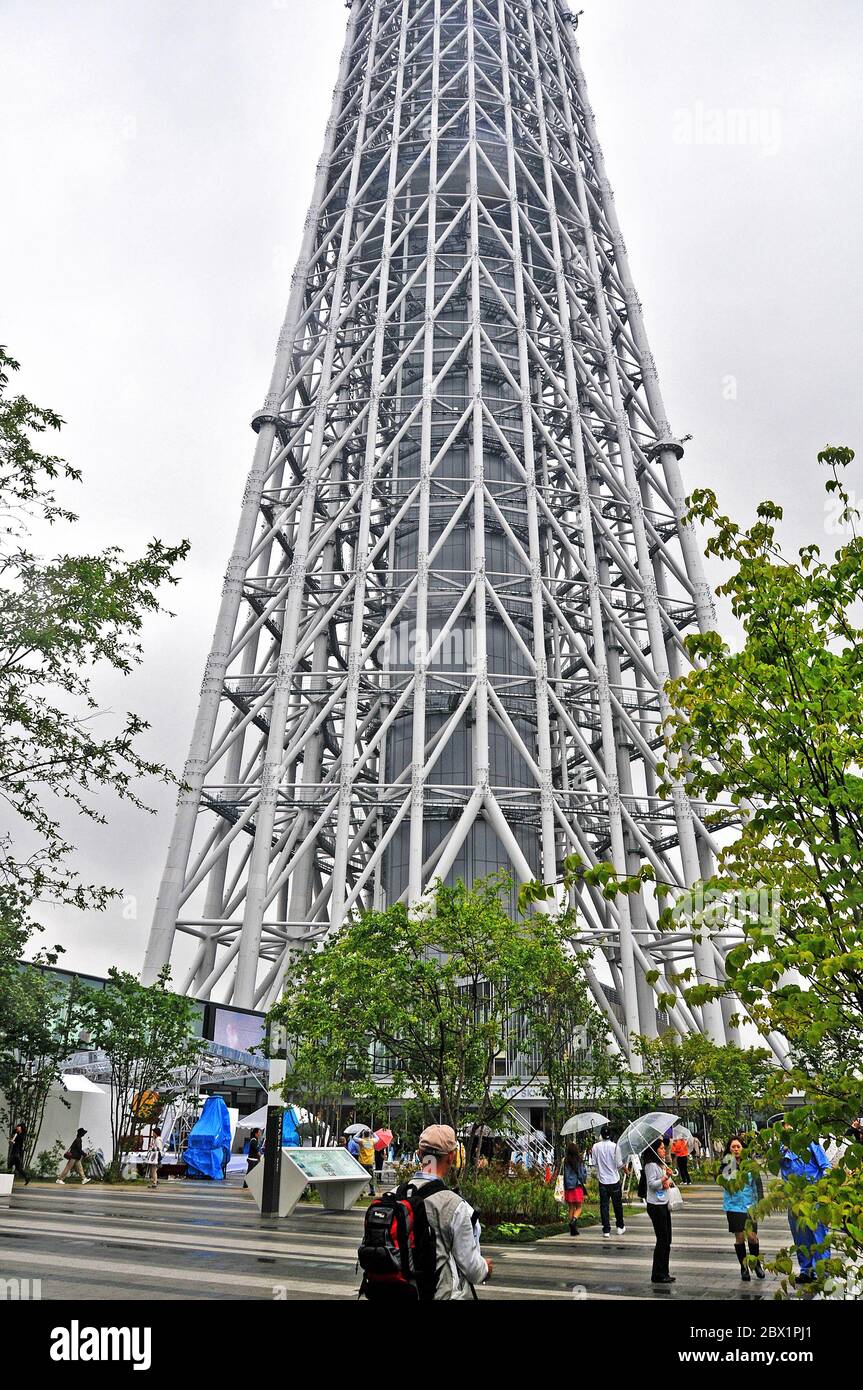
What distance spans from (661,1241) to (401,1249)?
846 centimetres

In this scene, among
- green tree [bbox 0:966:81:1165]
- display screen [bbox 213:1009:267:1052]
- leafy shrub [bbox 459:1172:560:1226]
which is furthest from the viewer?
display screen [bbox 213:1009:267:1052]

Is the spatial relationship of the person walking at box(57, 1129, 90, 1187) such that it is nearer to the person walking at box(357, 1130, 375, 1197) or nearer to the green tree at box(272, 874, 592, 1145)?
the person walking at box(357, 1130, 375, 1197)

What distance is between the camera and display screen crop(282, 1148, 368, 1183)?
65.9 feet

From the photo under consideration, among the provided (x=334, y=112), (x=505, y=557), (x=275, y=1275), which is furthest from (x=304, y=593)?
(x=275, y=1275)

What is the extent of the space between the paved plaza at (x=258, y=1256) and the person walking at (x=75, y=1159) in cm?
621

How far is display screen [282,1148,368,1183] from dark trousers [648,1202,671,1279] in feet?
29.1

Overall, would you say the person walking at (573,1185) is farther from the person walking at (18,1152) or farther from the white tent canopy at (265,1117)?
the person walking at (18,1152)

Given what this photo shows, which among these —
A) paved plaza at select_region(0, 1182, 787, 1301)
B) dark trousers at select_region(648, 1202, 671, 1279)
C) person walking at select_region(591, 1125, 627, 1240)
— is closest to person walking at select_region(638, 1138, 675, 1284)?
dark trousers at select_region(648, 1202, 671, 1279)

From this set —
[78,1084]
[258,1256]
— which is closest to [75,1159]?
[78,1084]

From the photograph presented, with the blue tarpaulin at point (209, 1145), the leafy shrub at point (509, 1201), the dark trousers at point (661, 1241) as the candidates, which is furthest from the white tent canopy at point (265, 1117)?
the dark trousers at point (661, 1241)

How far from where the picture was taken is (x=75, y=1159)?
94.2ft

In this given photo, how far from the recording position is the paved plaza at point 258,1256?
10750mm

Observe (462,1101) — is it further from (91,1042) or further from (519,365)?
(519,365)

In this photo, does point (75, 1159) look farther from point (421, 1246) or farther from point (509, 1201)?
point (421, 1246)
